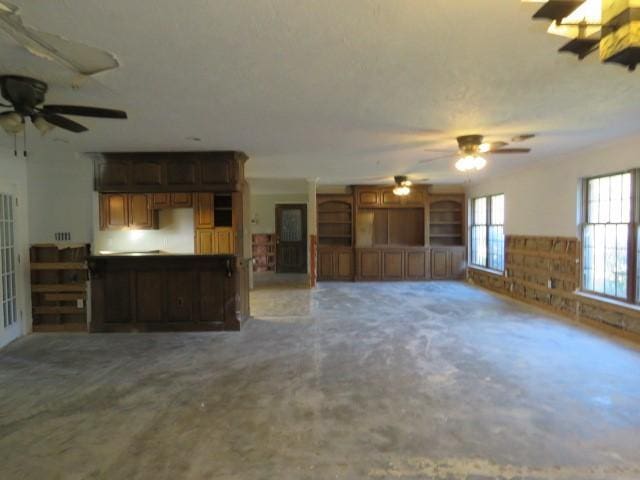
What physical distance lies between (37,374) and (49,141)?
2522 millimetres

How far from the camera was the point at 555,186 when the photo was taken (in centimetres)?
584

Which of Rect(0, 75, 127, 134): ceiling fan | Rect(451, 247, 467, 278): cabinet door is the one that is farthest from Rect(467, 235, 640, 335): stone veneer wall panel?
Rect(0, 75, 127, 134): ceiling fan

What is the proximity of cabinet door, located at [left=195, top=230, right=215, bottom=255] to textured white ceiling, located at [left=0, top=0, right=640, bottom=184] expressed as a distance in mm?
1506

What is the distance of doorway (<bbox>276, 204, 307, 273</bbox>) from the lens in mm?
10906

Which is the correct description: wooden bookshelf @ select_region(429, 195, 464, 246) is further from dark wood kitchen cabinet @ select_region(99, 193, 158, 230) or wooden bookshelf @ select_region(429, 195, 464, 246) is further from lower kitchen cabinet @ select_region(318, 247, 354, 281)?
dark wood kitchen cabinet @ select_region(99, 193, 158, 230)

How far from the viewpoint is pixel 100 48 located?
2.15 meters

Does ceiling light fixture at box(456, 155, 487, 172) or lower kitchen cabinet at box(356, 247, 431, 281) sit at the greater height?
ceiling light fixture at box(456, 155, 487, 172)

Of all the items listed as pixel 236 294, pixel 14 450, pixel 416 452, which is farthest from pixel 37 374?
pixel 416 452

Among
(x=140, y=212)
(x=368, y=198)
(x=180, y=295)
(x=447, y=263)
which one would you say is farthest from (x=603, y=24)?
(x=447, y=263)

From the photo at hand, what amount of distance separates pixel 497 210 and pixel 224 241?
569 centimetres

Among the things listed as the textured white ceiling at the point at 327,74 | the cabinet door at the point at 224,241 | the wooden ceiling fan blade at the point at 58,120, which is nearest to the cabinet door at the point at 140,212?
the cabinet door at the point at 224,241

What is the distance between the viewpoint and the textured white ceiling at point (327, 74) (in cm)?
184

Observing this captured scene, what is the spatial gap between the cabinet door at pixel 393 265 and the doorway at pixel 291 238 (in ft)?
8.41

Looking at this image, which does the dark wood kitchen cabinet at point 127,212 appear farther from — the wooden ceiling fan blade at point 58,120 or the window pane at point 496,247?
the window pane at point 496,247
